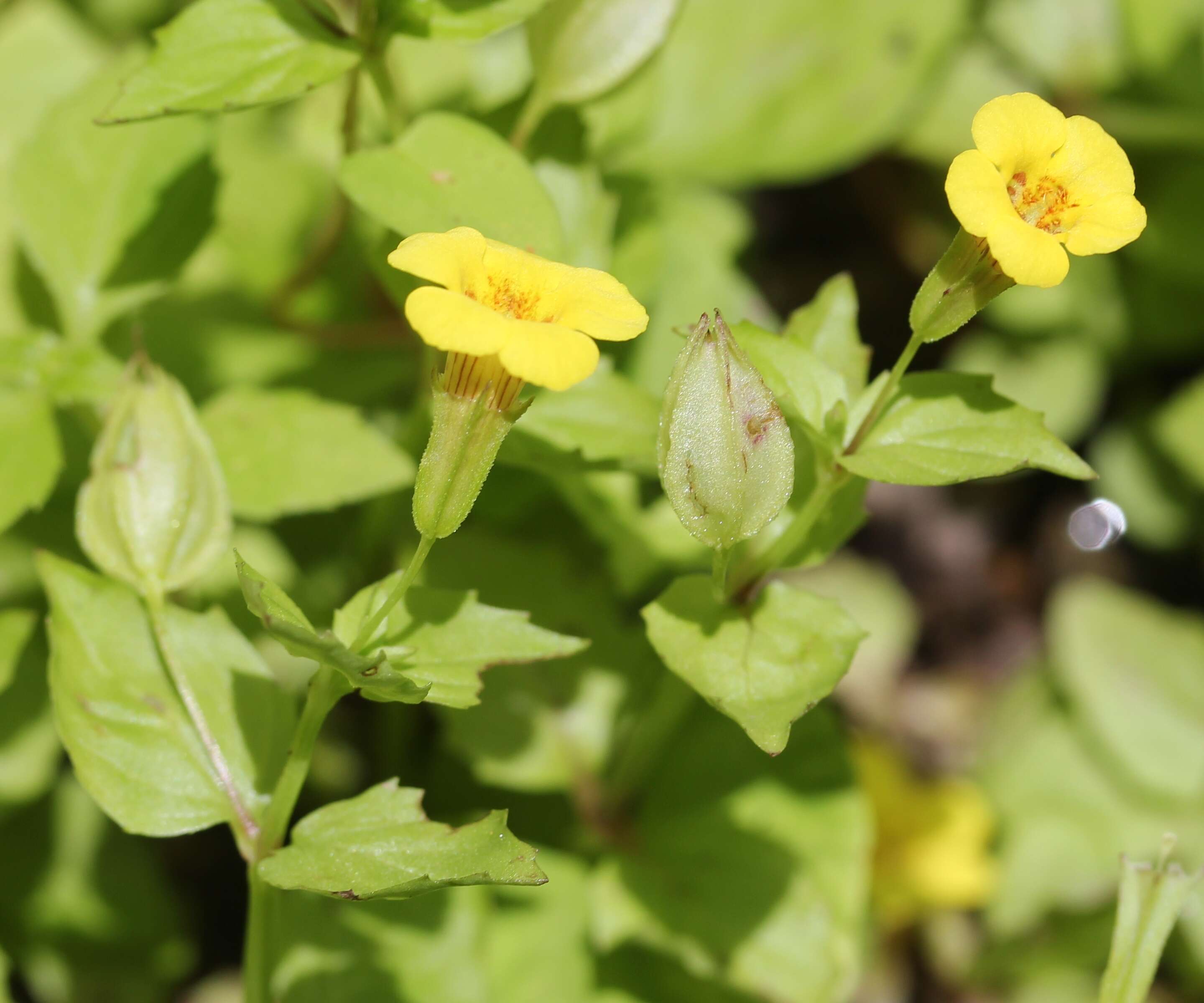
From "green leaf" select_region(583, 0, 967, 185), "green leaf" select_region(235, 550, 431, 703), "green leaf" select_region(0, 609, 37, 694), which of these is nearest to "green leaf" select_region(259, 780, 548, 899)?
"green leaf" select_region(235, 550, 431, 703)

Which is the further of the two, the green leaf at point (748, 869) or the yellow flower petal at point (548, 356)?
the green leaf at point (748, 869)

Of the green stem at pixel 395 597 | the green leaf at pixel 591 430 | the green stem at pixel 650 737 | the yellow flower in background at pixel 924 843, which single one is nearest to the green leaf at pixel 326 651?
the green stem at pixel 395 597

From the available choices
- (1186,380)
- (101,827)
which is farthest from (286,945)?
(1186,380)

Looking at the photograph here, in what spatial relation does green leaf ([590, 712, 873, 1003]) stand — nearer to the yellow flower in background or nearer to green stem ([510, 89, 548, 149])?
the yellow flower in background

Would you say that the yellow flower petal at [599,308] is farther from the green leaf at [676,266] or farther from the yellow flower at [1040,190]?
the green leaf at [676,266]

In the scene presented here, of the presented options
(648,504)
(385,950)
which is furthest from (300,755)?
(648,504)

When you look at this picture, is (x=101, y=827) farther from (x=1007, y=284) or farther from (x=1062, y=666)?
(x=1062, y=666)
